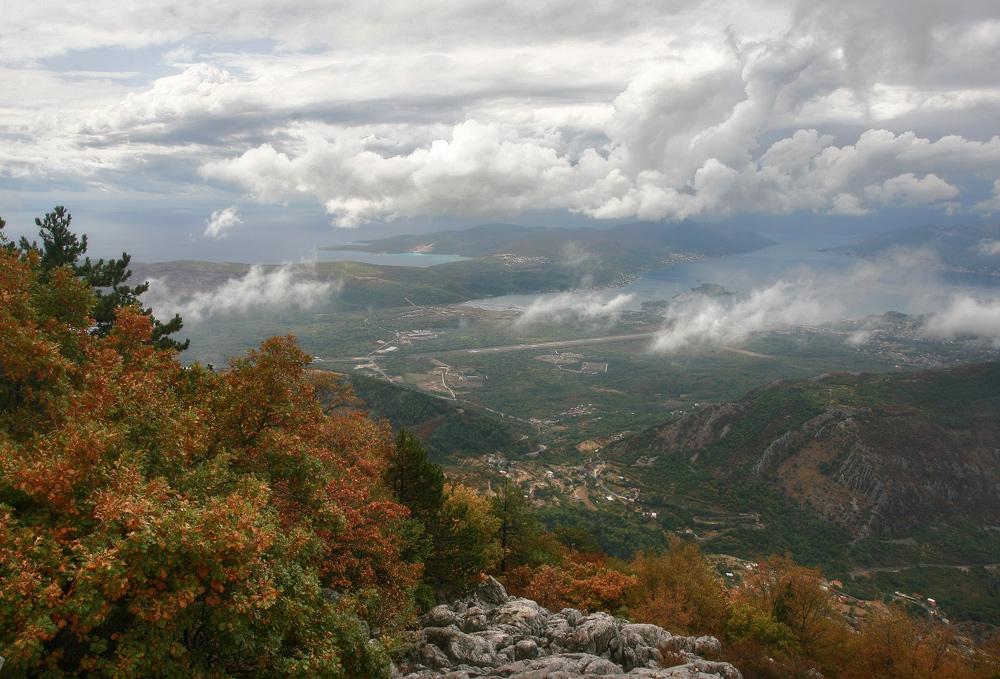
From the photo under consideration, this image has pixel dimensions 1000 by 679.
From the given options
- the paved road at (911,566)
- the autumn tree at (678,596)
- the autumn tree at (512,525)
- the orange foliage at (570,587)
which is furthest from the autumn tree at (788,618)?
the paved road at (911,566)

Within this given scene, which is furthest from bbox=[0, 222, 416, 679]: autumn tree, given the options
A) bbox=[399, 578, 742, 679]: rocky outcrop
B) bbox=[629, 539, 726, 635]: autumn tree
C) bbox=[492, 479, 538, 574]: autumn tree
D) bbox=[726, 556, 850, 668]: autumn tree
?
bbox=[726, 556, 850, 668]: autumn tree

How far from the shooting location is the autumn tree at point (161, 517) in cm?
1048

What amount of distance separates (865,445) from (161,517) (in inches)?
6035

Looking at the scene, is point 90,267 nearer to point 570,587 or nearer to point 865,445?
point 570,587

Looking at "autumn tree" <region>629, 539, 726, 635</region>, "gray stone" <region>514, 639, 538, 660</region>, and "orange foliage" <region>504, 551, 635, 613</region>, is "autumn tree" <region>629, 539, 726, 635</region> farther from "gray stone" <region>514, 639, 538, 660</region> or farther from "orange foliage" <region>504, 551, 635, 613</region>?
"gray stone" <region>514, 639, 538, 660</region>

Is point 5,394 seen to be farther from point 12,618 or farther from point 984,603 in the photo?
point 984,603

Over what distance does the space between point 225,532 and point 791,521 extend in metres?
131

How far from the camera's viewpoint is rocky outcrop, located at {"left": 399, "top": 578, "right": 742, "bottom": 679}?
20.0 metres

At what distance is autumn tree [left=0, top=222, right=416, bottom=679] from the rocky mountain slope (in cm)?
13051

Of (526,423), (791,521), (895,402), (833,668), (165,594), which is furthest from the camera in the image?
(526,423)

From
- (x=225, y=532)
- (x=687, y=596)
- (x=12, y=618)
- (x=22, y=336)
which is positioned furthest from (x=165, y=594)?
(x=687, y=596)

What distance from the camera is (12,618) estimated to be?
31.7ft

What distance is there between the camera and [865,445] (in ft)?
417

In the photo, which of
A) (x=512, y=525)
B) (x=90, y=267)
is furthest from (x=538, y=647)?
(x=90, y=267)
